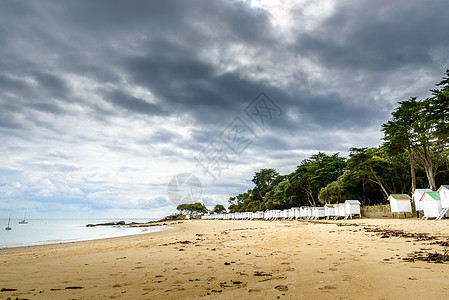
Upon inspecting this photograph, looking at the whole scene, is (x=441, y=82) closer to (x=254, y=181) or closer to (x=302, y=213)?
(x=302, y=213)

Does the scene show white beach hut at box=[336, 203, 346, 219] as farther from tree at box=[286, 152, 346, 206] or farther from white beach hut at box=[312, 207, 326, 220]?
tree at box=[286, 152, 346, 206]

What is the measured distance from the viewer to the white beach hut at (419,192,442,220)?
21.0m

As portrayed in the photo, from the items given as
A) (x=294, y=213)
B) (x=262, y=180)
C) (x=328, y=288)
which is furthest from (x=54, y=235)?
(x=262, y=180)

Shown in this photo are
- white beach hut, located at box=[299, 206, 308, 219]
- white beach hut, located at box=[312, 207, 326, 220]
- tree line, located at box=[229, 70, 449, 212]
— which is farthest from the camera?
white beach hut, located at box=[299, 206, 308, 219]

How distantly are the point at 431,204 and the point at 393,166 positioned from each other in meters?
18.7

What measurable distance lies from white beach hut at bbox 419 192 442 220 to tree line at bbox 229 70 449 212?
5.91 meters

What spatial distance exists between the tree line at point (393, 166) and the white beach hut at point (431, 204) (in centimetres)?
591

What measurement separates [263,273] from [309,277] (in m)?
0.86

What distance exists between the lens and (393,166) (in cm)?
3819

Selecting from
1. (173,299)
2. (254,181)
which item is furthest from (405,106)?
(254,181)

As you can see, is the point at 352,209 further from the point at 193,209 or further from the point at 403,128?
the point at 193,209

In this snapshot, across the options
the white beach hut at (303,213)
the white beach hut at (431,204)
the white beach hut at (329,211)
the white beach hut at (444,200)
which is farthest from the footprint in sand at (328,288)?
the white beach hut at (303,213)

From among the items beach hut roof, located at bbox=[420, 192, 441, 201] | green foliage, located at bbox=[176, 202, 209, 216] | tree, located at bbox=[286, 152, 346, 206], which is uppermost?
tree, located at bbox=[286, 152, 346, 206]

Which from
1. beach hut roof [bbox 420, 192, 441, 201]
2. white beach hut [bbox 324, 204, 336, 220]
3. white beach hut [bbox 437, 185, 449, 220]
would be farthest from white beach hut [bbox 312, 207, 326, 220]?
white beach hut [bbox 437, 185, 449, 220]
